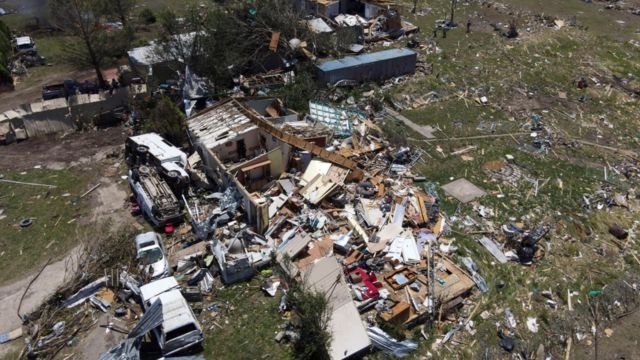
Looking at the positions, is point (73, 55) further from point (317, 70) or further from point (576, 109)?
point (576, 109)

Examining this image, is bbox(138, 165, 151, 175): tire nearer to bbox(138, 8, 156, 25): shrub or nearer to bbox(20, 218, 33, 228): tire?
bbox(20, 218, 33, 228): tire

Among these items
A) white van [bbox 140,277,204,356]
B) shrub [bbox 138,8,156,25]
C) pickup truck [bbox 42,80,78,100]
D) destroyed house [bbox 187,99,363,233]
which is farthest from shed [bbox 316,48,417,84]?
shrub [bbox 138,8,156,25]

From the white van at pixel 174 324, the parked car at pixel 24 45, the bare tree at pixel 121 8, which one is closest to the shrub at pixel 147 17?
the bare tree at pixel 121 8

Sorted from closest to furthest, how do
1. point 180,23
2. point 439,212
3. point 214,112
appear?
point 439,212 → point 214,112 → point 180,23

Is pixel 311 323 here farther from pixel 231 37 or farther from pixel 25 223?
pixel 231 37

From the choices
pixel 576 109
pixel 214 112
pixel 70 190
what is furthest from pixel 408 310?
pixel 576 109

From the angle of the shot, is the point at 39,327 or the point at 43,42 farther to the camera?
the point at 43,42

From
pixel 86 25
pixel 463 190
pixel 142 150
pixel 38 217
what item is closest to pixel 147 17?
pixel 86 25
